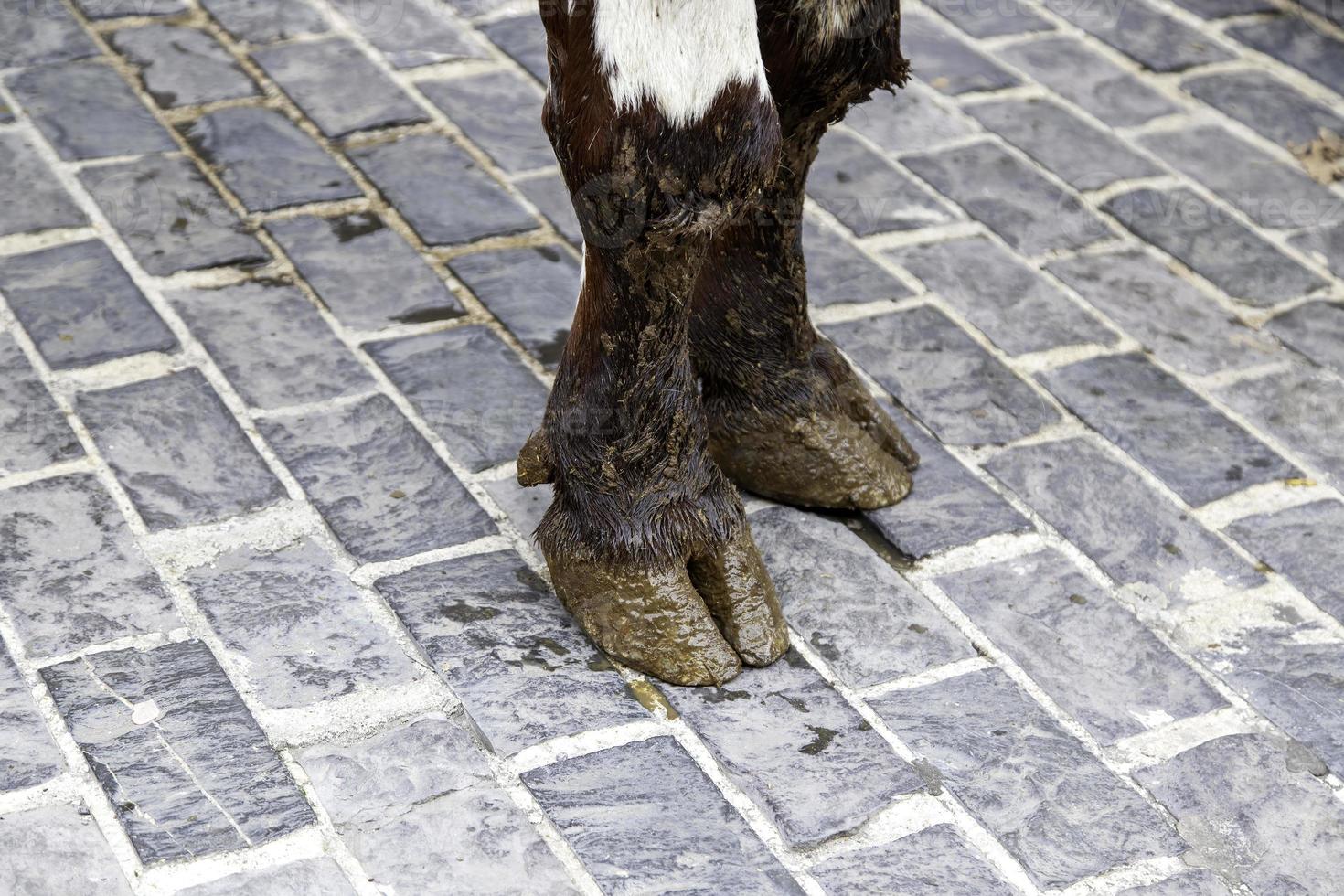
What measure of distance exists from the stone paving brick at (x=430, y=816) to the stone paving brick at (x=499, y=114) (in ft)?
6.42

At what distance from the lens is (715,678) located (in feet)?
8.24

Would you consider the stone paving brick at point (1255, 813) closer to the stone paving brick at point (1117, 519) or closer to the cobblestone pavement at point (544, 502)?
the cobblestone pavement at point (544, 502)

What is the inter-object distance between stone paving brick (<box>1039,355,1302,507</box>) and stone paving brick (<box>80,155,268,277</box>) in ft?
6.10

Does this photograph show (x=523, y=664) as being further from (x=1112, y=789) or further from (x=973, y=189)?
(x=973, y=189)

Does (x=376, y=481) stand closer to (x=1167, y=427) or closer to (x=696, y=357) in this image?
(x=696, y=357)

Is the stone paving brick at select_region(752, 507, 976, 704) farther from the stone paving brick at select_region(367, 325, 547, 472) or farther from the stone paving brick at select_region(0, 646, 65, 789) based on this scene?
the stone paving brick at select_region(0, 646, 65, 789)

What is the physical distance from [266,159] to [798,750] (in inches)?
87.4

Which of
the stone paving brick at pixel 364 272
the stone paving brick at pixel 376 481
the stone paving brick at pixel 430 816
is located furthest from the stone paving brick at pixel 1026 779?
the stone paving brick at pixel 364 272

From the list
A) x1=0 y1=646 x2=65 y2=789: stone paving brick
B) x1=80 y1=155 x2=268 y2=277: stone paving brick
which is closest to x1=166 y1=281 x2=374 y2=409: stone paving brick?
x1=80 y1=155 x2=268 y2=277: stone paving brick

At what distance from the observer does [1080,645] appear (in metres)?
2.70

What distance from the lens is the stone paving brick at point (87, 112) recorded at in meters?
3.82

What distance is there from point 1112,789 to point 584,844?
0.83 m

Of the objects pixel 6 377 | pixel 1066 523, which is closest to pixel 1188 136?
pixel 1066 523

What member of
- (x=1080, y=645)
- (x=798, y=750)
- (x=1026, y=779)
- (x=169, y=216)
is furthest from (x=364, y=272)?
(x=1026, y=779)
